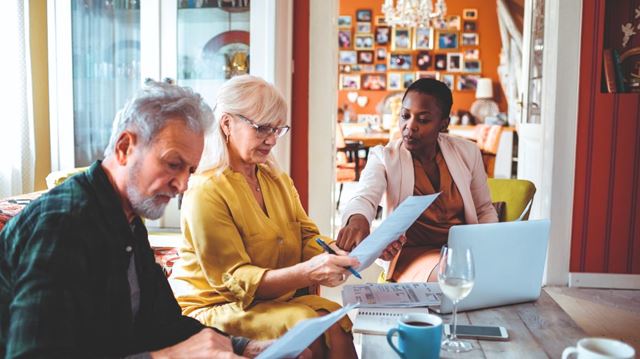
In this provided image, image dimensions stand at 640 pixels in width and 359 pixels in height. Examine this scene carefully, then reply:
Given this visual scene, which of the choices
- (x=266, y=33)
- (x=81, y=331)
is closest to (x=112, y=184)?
(x=81, y=331)

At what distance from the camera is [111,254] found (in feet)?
3.85

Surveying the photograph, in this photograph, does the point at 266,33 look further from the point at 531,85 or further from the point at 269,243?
the point at 531,85

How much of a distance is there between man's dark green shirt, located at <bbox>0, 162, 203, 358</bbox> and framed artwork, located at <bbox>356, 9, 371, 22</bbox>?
9.28 m

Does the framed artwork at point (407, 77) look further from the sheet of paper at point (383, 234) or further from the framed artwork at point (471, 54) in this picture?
the sheet of paper at point (383, 234)

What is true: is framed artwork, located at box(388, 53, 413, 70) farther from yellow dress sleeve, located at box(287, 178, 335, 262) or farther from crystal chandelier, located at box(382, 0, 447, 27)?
yellow dress sleeve, located at box(287, 178, 335, 262)

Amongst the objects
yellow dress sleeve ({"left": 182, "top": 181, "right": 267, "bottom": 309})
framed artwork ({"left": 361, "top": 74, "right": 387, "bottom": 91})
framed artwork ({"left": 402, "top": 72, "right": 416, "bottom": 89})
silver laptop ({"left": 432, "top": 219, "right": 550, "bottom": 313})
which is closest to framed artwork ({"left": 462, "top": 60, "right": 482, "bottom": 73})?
framed artwork ({"left": 402, "top": 72, "right": 416, "bottom": 89})

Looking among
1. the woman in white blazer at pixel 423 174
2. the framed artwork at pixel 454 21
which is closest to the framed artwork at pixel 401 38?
the framed artwork at pixel 454 21

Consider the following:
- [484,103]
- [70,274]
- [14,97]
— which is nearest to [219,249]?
[70,274]

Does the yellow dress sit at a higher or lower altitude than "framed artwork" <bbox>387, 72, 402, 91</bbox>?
lower

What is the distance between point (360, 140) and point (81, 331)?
23.1ft

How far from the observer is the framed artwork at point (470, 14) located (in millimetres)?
9750

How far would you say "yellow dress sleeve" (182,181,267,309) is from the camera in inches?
65.3

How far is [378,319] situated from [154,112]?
0.69 m

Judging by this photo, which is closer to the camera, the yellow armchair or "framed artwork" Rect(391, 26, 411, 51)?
the yellow armchair
